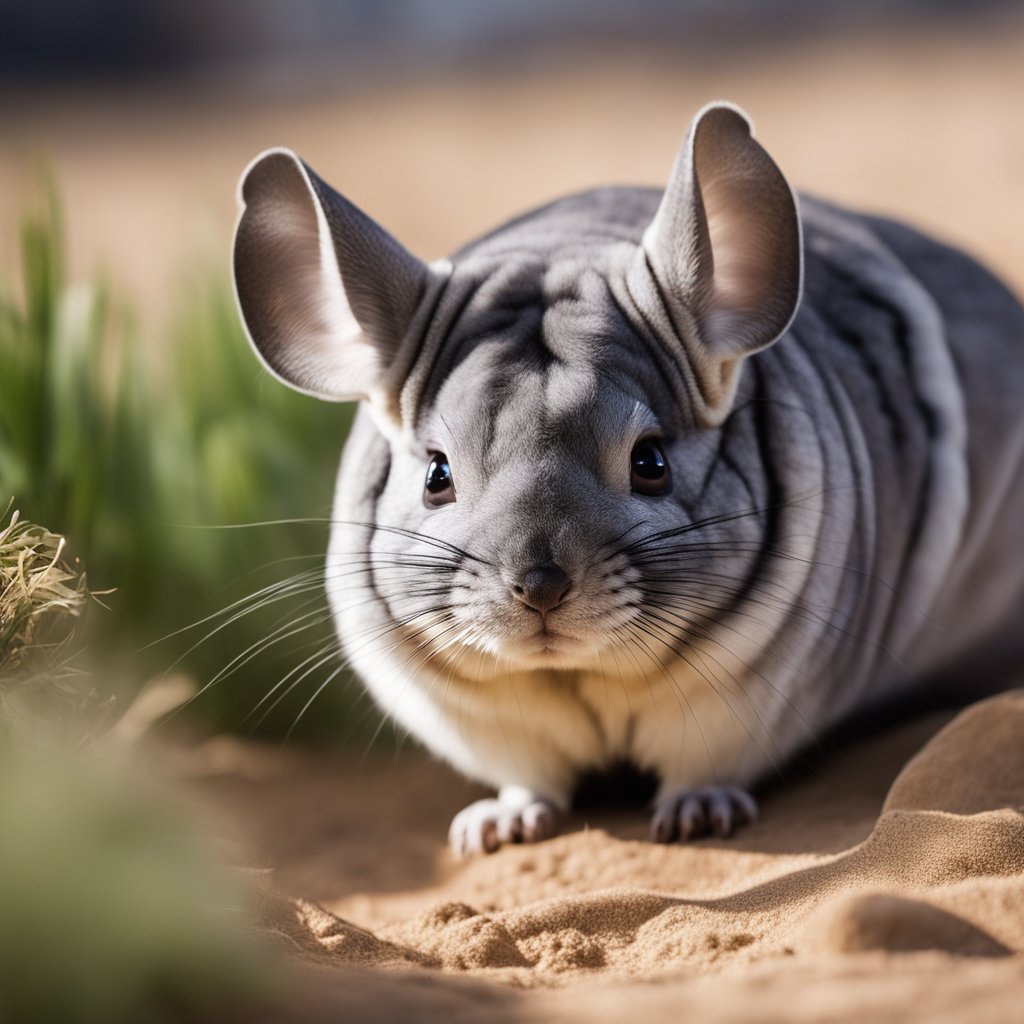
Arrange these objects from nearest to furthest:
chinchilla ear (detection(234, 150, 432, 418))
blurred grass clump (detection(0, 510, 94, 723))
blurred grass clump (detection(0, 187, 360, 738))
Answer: blurred grass clump (detection(0, 510, 94, 723)), chinchilla ear (detection(234, 150, 432, 418)), blurred grass clump (detection(0, 187, 360, 738))

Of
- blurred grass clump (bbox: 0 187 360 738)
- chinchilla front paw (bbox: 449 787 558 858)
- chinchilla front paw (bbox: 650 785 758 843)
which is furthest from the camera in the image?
blurred grass clump (bbox: 0 187 360 738)

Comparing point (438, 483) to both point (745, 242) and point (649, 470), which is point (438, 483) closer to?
point (649, 470)

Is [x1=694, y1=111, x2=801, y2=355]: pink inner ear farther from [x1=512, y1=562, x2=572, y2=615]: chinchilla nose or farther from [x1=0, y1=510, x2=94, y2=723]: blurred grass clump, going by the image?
[x1=0, y1=510, x2=94, y2=723]: blurred grass clump

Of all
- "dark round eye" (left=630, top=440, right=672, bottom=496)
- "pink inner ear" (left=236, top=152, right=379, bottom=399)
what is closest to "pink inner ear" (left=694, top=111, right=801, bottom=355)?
"dark round eye" (left=630, top=440, right=672, bottom=496)

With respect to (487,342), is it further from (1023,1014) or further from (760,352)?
(1023,1014)

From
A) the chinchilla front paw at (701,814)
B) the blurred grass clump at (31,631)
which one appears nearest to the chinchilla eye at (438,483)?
the blurred grass clump at (31,631)

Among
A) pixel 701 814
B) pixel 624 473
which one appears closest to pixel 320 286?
pixel 624 473

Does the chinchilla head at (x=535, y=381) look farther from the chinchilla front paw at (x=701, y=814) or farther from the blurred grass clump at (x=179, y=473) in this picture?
the blurred grass clump at (x=179, y=473)

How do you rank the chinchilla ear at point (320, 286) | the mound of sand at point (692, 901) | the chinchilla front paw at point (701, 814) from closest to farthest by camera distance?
the mound of sand at point (692, 901) → the chinchilla ear at point (320, 286) → the chinchilla front paw at point (701, 814)
